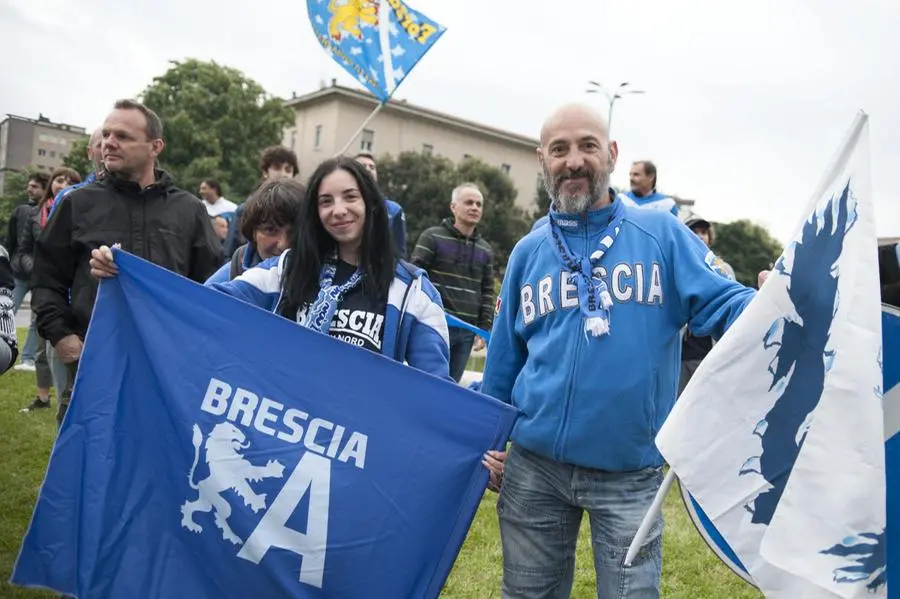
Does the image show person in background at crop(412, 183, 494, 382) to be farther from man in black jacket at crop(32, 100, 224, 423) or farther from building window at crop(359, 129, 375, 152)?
building window at crop(359, 129, 375, 152)

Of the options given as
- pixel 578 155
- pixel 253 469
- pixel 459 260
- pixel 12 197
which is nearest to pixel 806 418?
pixel 578 155

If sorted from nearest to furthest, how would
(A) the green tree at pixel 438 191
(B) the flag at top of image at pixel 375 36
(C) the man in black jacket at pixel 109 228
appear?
(C) the man in black jacket at pixel 109 228 → (B) the flag at top of image at pixel 375 36 → (A) the green tree at pixel 438 191

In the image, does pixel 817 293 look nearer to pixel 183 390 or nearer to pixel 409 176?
pixel 183 390

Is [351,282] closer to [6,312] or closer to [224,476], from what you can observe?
[224,476]

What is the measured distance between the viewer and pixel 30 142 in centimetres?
9606

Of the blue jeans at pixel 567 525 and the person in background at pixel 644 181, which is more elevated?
the person in background at pixel 644 181

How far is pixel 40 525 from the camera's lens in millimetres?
2482

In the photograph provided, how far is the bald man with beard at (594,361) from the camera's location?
215 cm

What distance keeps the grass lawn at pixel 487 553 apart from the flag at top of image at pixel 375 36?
3.94 metres

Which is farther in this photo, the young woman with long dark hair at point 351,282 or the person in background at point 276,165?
the person in background at point 276,165

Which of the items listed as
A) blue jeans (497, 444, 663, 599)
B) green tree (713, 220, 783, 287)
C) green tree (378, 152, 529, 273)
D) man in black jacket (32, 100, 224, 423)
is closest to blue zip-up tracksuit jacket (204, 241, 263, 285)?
man in black jacket (32, 100, 224, 423)

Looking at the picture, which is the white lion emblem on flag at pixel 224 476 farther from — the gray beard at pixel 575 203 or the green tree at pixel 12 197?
the green tree at pixel 12 197

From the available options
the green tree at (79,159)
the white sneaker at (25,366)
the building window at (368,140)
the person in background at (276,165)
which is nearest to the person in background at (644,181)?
the person in background at (276,165)

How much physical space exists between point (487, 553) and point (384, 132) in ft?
155
